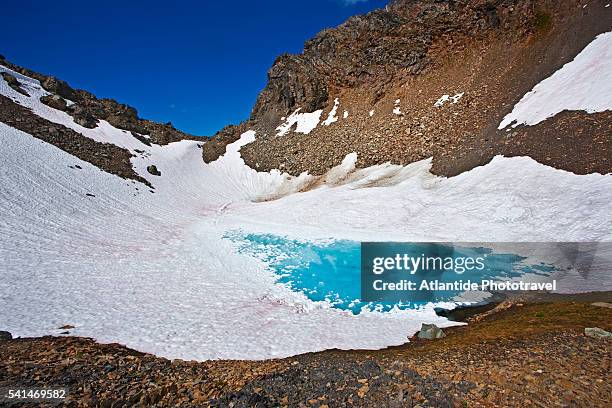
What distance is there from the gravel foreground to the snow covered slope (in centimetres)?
196

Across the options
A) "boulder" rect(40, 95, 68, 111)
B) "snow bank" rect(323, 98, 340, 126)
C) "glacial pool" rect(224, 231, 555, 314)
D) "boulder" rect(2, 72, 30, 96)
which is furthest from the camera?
"snow bank" rect(323, 98, 340, 126)

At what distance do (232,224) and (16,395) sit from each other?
2581 centimetres

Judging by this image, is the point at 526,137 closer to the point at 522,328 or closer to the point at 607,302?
the point at 607,302

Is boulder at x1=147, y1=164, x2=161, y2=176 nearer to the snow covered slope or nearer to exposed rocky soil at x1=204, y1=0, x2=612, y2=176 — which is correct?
the snow covered slope

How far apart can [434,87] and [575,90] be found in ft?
57.2

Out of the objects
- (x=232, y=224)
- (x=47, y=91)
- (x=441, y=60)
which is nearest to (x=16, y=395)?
(x=232, y=224)

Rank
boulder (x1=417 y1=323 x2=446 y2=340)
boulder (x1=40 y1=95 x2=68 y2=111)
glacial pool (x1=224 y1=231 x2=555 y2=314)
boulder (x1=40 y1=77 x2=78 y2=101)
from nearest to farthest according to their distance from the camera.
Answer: boulder (x1=417 y1=323 x2=446 y2=340) → glacial pool (x1=224 y1=231 x2=555 y2=314) → boulder (x1=40 y1=95 x2=68 y2=111) → boulder (x1=40 y1=77 x2=78 y2=101)

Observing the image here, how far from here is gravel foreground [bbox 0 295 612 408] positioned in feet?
21.0

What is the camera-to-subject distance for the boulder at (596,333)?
7.80 meters

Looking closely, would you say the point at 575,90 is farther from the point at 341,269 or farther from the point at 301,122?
the point at 301,122

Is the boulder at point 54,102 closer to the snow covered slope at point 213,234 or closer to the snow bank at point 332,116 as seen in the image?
the snow covered slope at point 213,234

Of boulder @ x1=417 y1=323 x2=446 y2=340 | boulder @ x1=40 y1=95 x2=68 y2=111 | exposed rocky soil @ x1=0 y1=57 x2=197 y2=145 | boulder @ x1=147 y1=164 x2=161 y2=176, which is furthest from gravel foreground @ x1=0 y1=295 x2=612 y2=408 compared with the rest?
boulder @ x1=40 y1=95 x2=68 y2=111

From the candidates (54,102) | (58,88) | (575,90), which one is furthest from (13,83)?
(575,90)

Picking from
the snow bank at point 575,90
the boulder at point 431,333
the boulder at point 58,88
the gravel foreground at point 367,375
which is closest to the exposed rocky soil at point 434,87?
the snow bank at point 575,90
